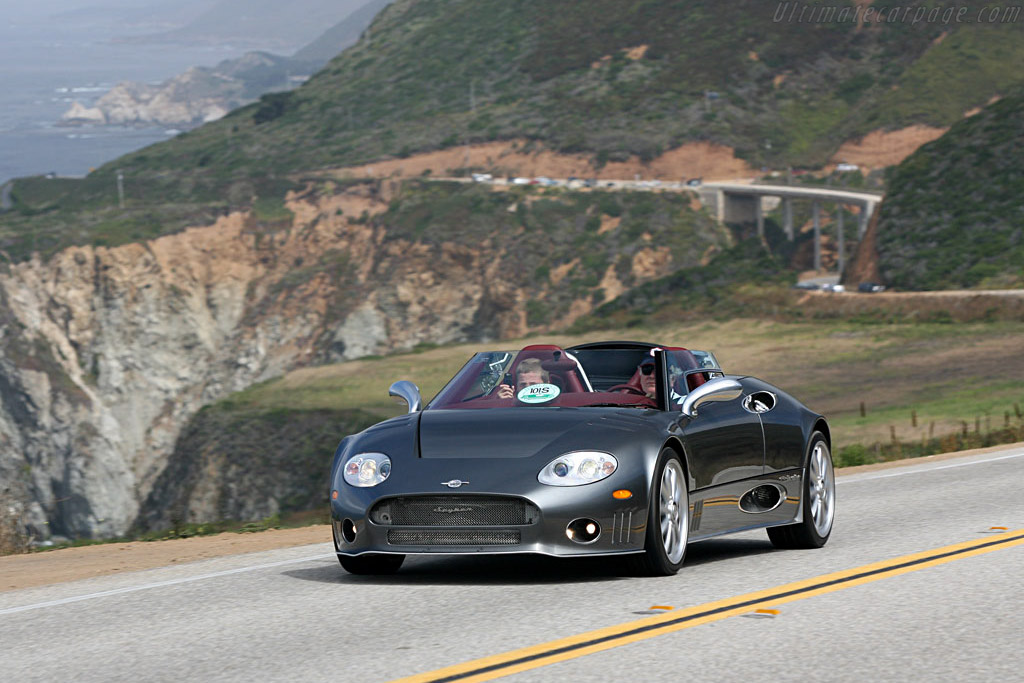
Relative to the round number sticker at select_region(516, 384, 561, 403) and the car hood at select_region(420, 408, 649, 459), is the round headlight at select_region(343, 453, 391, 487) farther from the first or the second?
the round number sticker at select_region(516, 384, 561, 403)

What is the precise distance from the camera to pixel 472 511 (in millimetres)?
7363

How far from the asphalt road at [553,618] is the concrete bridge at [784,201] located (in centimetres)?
8974

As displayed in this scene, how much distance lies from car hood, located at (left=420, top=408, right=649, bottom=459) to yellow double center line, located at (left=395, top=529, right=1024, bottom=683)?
117 centimetres

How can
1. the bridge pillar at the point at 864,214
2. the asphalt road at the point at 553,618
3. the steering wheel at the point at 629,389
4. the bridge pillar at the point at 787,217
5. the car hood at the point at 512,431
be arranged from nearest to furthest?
the asphalt road at the point at 553,618 < the car hood at the point at 512,431 < the steering wheel at the point at 629,389 < the bridge pillar at the point at 864,214 < the bridge pillar at the point at 787,217

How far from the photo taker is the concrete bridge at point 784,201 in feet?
318

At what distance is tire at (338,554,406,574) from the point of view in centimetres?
805

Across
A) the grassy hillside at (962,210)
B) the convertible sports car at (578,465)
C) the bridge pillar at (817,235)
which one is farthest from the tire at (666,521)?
the bridge pillar at (817,235)

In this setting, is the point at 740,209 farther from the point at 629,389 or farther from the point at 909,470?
the point at 629,389

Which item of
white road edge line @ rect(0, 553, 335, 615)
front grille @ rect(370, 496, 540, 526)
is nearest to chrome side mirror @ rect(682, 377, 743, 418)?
front grille @ rect(370, 496, 540, 526)

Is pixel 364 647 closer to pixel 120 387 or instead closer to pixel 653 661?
pixel 653 661

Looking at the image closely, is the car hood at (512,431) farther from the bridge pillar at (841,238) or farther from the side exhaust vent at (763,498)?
the bridge pillar at (841,238)

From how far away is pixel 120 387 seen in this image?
95.7 metres

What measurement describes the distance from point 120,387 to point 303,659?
93191 mm

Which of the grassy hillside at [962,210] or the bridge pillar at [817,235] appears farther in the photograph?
the bridge pillar at [817,235]
